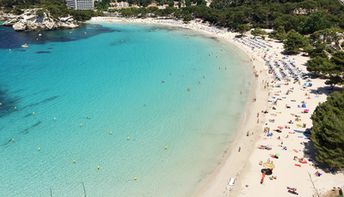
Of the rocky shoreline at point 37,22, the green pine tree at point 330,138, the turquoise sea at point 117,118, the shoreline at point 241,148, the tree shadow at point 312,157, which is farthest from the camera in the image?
the rocky shoreline at point 37,22

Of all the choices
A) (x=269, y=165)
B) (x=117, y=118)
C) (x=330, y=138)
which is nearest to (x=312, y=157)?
(x=330, y=138)

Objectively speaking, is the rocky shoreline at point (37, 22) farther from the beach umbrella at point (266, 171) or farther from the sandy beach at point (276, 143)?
the beach umbrella at point (266, 171)

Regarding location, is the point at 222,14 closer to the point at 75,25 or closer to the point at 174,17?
the point at 174,17

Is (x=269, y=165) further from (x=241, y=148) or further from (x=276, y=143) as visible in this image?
(x=276, y=143)

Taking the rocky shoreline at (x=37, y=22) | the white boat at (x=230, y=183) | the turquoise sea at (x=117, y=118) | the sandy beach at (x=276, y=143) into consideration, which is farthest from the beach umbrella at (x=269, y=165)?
the rocky shoreline at (x=37, y=22)

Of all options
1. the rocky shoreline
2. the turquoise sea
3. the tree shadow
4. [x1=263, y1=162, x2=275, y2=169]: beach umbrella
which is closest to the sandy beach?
[x1=263, y1=162, x2=275, y2=169]: beach umbrella
